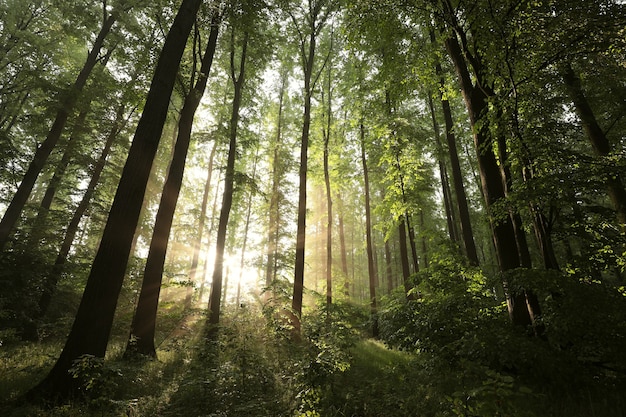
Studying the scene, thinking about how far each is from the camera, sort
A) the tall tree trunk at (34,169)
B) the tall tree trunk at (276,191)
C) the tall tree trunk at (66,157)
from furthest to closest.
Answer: the tall tree trunk at (276,191) → the tall tree trunk at (66,157) → the tall tree trunk at (34,169)

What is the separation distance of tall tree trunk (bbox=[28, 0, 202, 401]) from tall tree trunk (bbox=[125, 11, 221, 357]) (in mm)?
3180

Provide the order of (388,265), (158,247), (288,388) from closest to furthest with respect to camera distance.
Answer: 1. (288,388)
2. (158,247)
3. (388,265)

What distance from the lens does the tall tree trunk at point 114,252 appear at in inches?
184

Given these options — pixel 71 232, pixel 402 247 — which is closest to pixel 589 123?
pixel 402 247

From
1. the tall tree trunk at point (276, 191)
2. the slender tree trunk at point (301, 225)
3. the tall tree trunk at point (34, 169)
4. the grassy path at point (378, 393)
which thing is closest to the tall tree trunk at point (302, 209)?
the slender tree trunk at point (301, 225)

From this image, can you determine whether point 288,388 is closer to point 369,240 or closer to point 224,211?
point 224,211

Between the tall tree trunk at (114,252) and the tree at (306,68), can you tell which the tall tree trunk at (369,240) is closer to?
the tree at (306,68)

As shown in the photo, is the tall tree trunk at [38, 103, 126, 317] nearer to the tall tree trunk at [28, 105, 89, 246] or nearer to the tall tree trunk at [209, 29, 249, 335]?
the tall tree trunk at [28, 105, 89, 246]

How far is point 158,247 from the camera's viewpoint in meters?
9.09

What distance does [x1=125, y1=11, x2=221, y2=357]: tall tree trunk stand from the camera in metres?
8.32

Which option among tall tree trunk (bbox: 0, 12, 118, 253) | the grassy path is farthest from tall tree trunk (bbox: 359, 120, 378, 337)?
tall tree trunk (bbox: 0, 12, 118, 253)

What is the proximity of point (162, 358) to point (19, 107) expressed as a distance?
2150 centimetres

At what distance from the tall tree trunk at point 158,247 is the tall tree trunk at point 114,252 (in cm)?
318

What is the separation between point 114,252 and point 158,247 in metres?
3.88
